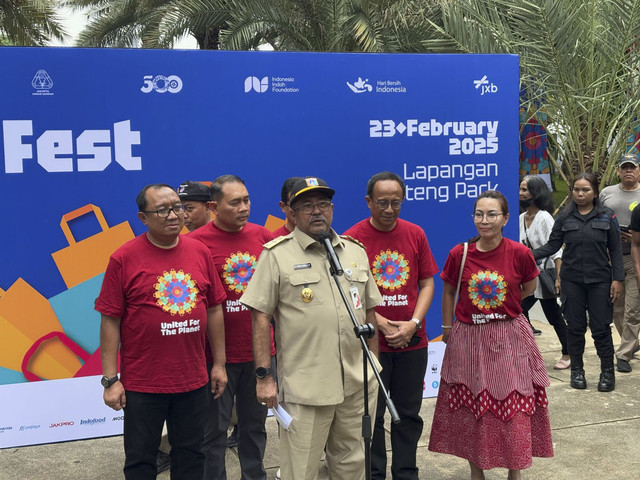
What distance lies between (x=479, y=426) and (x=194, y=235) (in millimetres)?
1970

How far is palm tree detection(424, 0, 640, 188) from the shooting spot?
9992 millimetres

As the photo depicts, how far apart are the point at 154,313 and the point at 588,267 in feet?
13.5

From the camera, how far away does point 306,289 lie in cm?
371

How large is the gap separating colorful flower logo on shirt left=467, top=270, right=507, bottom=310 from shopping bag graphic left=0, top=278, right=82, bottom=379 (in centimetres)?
282

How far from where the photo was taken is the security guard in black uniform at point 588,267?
6.58 meters

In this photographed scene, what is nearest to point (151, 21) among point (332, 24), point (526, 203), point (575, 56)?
point (332, 24)

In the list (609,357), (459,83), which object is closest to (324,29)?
(459,83)

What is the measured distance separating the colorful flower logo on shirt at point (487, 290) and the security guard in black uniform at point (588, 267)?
7.67ft

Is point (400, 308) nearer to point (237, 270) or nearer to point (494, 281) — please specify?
point (494, 281)

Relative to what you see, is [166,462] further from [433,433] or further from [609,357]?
[609,357]

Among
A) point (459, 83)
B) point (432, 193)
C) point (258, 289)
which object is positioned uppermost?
point (459, 83)

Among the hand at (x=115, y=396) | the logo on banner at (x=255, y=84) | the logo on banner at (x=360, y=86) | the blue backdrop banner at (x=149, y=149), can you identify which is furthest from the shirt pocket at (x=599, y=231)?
the hand at (x=115, y=396)

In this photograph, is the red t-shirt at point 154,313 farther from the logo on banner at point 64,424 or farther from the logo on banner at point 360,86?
the logo on banner at point 360,86

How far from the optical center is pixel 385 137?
20.4 ft
